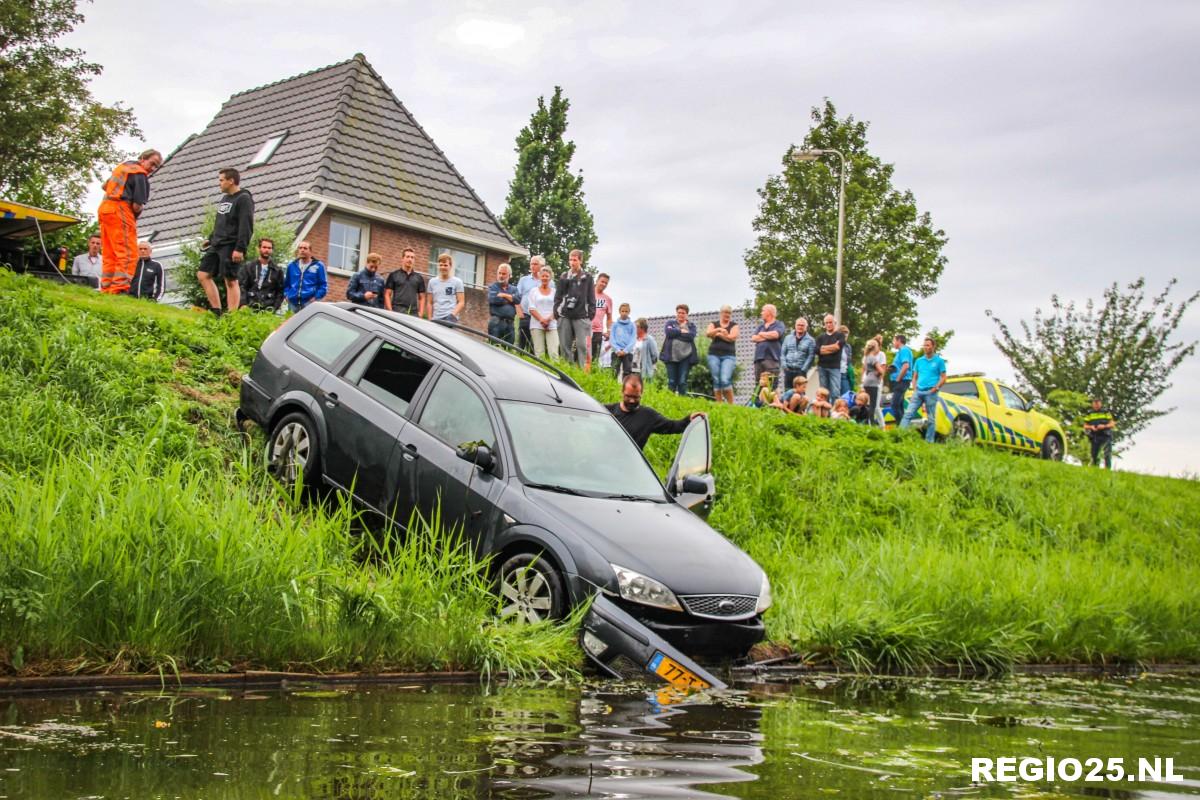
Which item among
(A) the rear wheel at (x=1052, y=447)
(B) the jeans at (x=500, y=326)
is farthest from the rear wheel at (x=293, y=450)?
(A) the rear wheel at (x=1052, y=447)

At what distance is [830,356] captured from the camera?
2144cm

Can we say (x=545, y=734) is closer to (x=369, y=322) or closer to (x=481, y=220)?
(x=369, y=322)

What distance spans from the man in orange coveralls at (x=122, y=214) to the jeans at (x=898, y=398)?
46.0ft

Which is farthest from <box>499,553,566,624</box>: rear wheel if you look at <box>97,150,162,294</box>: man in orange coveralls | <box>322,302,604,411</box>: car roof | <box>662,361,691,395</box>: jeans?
<box>662,361,691,395</box>: jeans

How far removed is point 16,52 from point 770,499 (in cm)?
3545

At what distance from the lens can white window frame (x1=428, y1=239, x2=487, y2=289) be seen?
3509 centimetres

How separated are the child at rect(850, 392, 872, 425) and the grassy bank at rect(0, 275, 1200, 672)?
2.29m

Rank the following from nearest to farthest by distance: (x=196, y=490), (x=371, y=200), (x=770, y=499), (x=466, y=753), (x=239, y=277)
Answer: (x=466, y=753), (x=196, y=490), (x=770, y=499), (x=239, y=277), (x=371, y=200)

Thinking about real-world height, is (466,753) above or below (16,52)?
below

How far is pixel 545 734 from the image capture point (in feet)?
17.9

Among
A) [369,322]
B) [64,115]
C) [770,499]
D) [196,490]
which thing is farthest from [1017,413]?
[64,115]

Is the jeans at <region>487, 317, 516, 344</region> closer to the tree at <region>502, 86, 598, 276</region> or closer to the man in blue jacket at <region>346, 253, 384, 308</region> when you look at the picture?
the man in blue jacket at <region>346, 253, 384, 308</region>

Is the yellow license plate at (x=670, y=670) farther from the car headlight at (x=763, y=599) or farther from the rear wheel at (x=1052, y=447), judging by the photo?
the rear wheel at (x=1052, y=447)

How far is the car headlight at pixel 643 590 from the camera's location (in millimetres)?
7711
